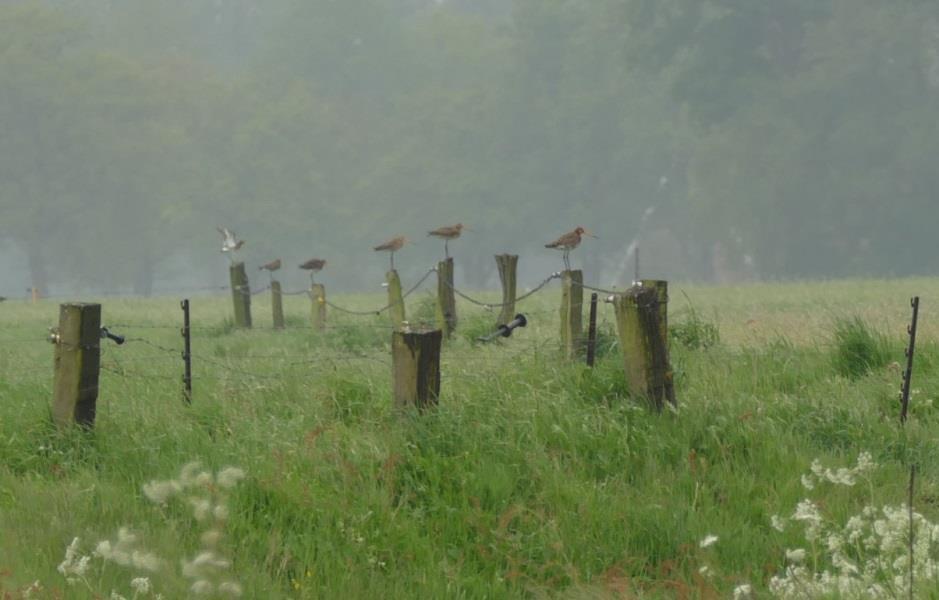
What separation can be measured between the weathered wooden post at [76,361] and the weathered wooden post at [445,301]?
23.4 feet

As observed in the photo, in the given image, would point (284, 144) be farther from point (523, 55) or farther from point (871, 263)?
point (871, 263)

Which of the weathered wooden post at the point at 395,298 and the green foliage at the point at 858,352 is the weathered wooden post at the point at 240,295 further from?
the green foliage at the point at 858,352

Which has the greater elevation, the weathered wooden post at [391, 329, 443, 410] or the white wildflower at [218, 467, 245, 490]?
the weathered wooden post at [391, 329, 443, 410]

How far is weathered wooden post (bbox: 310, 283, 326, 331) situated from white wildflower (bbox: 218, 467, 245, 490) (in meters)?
12.9

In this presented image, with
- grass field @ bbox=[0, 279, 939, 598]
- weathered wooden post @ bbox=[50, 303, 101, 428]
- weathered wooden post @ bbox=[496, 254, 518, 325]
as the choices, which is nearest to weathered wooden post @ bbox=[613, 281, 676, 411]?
grass field @ bbox=[0, 279, 939, 598]

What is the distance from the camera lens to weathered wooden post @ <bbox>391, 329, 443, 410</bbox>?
8750 mm

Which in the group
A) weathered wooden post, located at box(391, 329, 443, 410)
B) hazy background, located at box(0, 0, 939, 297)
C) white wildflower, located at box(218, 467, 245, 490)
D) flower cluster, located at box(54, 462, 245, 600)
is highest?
→ hazy background, located at box(0, 0, 939, 297)

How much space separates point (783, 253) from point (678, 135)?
1244 cm

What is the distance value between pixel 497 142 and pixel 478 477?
199 ft

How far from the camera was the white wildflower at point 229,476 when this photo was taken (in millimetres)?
6914

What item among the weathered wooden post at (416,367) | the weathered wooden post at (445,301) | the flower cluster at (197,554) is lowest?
the flower cluster at (197,554)

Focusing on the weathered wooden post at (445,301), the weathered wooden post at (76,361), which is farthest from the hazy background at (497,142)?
the weathered wooden post at (76,361)

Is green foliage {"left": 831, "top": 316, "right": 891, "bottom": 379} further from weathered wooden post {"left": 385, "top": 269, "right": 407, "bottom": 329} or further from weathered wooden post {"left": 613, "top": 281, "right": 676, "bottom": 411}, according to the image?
weathered wooden post {"left": 385, "top": 269, "right": 407, "bottom": 329}

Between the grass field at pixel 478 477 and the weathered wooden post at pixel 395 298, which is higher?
the weathered wooden post at pixel 395 298
